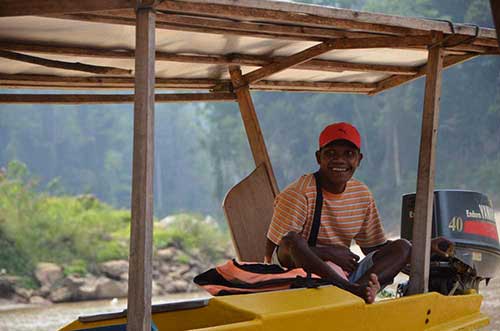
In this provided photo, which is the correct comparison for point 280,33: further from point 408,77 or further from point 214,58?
point 408,77

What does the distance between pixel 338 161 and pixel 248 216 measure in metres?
1.13

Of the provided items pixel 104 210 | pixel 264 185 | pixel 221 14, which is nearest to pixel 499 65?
pixel 104 210

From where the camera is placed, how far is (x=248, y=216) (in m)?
5.51

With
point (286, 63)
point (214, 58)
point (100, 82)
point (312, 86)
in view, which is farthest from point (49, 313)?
point (286, 63)

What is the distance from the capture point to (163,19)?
13.3 ft

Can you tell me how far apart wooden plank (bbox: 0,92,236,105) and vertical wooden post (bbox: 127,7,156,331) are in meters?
2.29

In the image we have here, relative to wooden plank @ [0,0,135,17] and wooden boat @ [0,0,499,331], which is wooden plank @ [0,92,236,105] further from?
wooden plank @ [0,0,135,17]

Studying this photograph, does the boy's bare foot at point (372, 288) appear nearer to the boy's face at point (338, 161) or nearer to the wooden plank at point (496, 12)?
the boy's face at point (338, 161)

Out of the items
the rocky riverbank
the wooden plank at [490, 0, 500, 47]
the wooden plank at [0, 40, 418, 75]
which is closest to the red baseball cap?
the wooden plank at [0, 40, 418, 75]

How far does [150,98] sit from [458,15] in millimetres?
29489

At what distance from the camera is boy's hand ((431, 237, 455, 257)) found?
15.5ft

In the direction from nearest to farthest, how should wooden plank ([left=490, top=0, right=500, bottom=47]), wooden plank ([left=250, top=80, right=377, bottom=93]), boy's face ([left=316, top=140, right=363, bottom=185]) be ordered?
wooden plank ([left=490, top=0, right=500, bottom=47]) < boy's face ([left=316, top=140, right=363, bottom=185]) < wooden plank ([left=250, top=80, right=377, bottom=93])

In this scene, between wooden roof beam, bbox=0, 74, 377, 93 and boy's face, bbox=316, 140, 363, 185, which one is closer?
boy's face, bbox=316, 140, 363, 185

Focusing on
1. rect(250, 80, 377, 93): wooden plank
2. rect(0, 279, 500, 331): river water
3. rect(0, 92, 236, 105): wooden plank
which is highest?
rect(250, 80, 377, 93): wooden plank
